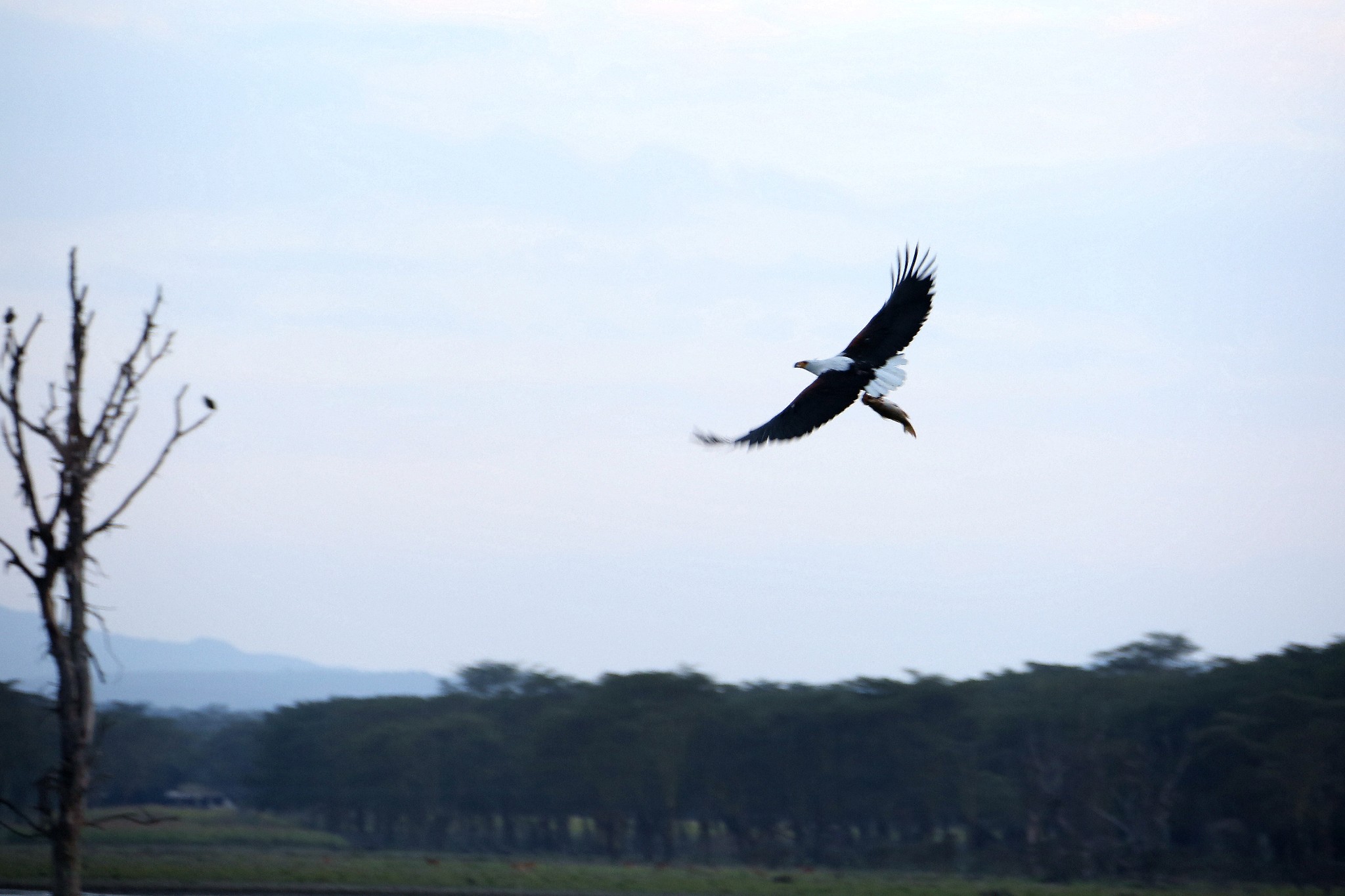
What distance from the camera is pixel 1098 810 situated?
40.4m

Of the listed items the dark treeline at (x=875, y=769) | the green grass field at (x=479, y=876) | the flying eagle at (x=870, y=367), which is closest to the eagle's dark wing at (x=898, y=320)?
the flying eagle at (x=870, y=367)

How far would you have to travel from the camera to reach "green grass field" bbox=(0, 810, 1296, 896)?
34.1 meters

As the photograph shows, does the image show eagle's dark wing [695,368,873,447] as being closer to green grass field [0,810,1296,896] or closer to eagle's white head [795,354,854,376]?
eagle's white head [795,354,854,376]

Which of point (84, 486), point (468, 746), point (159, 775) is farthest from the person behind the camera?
point (159, 775)

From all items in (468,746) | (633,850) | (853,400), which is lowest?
(633,850)

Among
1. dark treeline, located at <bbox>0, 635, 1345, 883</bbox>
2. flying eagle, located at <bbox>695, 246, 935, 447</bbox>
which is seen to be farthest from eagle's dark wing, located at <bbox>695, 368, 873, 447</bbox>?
dark treeline, located at <bbox>0, 635, 1345, 883</bbox>

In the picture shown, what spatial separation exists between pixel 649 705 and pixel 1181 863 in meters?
17.9

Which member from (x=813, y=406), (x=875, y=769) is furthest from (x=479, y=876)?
(x=813, y=406)

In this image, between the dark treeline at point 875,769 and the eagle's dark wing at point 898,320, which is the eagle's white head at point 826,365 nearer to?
the eagle's dark wing at point 898,320

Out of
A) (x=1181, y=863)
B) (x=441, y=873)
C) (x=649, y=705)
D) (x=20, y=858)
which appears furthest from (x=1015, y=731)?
(x=20, y=858)

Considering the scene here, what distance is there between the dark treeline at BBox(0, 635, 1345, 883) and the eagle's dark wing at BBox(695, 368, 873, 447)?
26.9 meters

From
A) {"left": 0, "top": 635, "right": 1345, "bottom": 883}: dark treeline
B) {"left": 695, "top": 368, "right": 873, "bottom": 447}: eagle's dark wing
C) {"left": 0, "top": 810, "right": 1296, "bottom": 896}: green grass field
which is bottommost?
{"left": 0, "top": 810, "right": 1296, "bottom": 896}: green grass field

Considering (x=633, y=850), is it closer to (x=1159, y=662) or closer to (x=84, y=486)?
(x=1159, y=662)

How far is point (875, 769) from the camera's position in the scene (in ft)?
150
